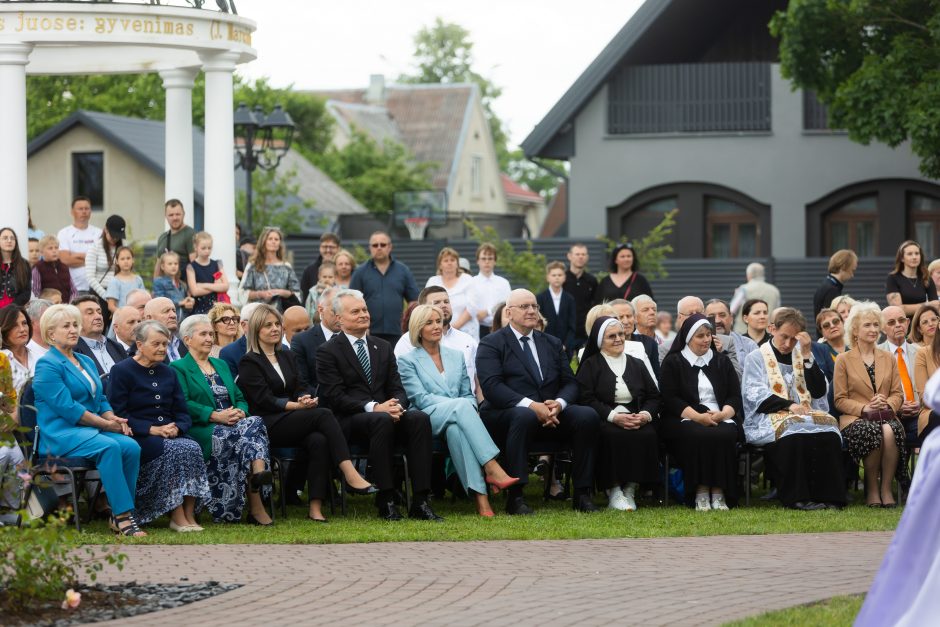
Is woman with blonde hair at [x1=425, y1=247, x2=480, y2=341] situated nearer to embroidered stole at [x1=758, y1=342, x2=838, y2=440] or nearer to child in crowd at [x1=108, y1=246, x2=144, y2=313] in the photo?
child in crowd at [x1=108, y1=246, x2=144, y2=313]

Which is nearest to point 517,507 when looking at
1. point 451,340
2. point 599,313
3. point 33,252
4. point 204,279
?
point 451,340

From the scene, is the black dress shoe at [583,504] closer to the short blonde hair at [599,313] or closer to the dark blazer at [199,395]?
the short blonde hair at [599,313]

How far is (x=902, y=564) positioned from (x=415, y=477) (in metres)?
5.66

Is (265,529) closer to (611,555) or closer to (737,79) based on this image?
(611,555)

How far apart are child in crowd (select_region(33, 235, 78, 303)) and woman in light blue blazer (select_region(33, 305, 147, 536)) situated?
4780mm

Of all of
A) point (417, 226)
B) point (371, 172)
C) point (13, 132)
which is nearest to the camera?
point (13, 132)

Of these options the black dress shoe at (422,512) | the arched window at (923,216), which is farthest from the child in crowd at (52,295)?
the arched window at (923,216)

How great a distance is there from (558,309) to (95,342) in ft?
18.5

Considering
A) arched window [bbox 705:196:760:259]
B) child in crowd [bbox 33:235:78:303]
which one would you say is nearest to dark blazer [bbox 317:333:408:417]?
child in crowd [bbox 33:235:78:303]

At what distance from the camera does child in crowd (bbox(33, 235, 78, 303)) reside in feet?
52.7

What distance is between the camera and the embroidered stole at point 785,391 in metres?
13.1

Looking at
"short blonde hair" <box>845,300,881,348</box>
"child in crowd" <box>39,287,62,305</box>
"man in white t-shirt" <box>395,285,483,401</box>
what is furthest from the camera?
"child in crowd" <box>39,287,62,305</box>

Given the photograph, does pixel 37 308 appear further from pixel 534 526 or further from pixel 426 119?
pixel 426 119

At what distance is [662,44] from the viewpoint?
33562mm
